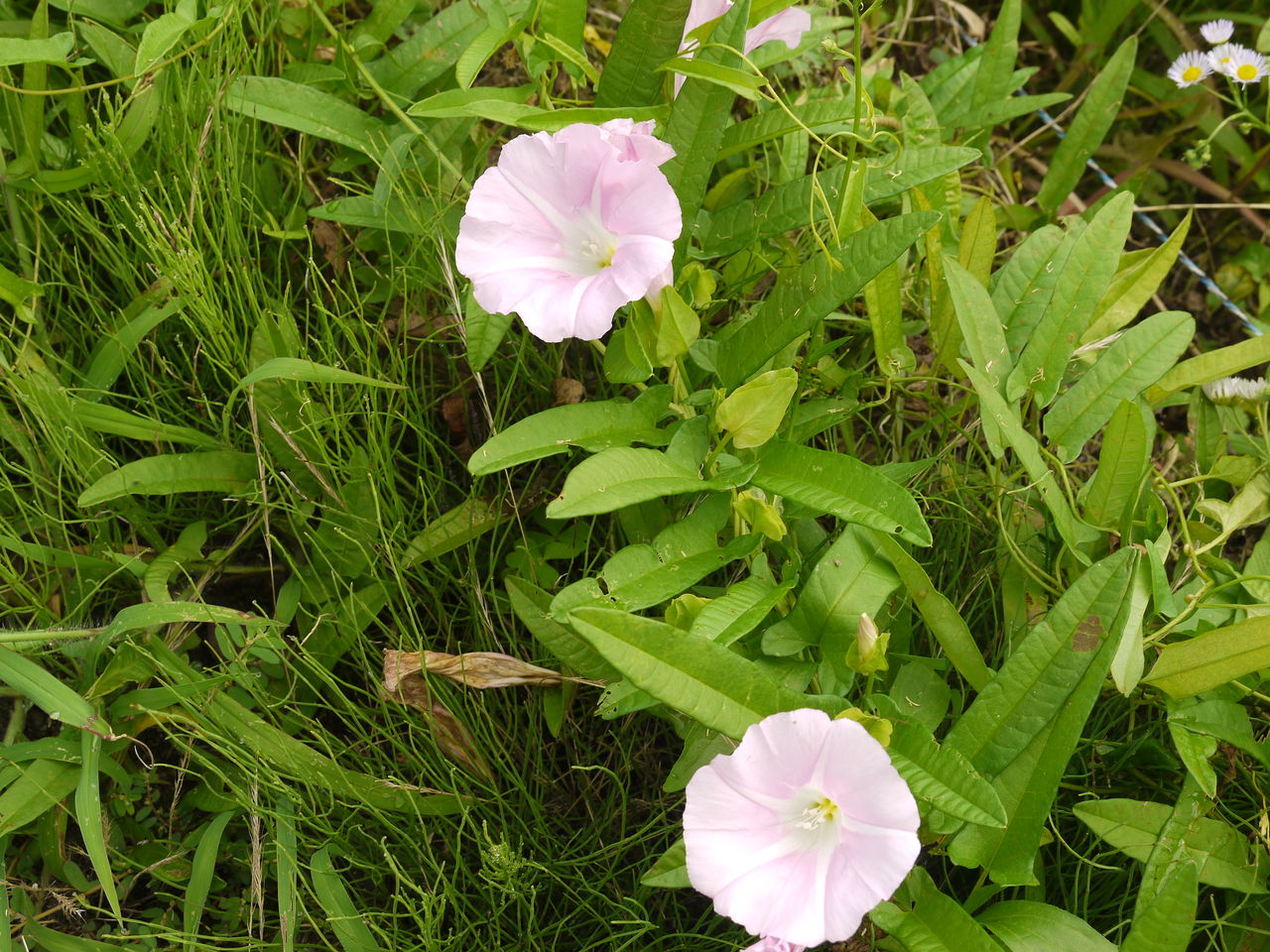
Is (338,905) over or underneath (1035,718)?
underneath

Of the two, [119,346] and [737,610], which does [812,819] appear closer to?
[737,610]

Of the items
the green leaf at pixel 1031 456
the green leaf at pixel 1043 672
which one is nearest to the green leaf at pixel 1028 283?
the green leaf at pixel 1031 456

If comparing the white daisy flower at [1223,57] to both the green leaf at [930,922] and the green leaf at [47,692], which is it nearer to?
the green leaf at [930,922]

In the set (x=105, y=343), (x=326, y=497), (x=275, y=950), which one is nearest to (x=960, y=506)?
(x=326, y=497)

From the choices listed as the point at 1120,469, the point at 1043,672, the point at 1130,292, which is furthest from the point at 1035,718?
the point at 1130,292

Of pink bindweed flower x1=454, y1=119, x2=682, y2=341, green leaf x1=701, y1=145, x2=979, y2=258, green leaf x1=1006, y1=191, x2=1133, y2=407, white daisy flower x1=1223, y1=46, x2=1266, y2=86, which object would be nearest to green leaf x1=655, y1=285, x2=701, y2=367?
pink bindweed flower x1=454, y1=119, x2=682, y2=341
